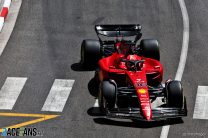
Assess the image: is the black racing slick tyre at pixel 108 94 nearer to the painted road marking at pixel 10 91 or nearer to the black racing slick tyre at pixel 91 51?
the painted road marking at pixel 10 91

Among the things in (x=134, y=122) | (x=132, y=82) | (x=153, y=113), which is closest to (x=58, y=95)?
(x=132, y=82)

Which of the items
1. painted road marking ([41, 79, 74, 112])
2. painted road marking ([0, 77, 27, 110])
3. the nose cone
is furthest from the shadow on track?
painted road marking ([0, 77, 27, 110])

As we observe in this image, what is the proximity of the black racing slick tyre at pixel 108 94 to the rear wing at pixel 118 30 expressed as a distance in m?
4.06

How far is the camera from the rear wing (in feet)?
78.1

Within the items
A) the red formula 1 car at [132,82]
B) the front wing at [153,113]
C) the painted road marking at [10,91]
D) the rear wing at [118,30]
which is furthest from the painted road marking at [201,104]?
the painted road marking at [10,91]

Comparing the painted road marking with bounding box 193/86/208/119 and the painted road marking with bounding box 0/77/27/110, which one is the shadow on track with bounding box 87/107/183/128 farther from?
the painted road marking with bounding box 0/77/27/110

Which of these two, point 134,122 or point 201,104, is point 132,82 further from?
point 201,104

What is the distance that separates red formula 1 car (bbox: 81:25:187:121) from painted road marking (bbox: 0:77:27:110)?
238cm

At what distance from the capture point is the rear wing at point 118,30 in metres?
23.8

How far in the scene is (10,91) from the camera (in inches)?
864

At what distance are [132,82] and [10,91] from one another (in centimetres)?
410

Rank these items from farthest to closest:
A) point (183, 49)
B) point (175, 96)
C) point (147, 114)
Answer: point (183, 49) < point (175, 96) < point (147, 114)

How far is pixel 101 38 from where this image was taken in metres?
26.2

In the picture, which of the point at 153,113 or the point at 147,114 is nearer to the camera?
the point at 147,114
